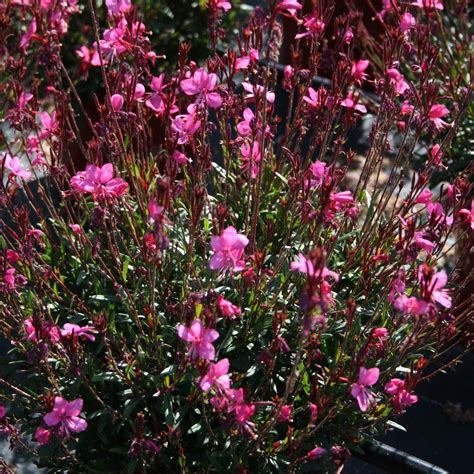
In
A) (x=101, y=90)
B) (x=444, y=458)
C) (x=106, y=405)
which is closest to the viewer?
(x=106, y=405)

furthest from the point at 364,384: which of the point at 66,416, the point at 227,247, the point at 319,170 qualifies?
the point at 66,416

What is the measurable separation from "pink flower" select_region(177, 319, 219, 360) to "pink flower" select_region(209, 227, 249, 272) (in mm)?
152

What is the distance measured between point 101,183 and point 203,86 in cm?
42

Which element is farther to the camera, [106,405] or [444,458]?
[444,458]

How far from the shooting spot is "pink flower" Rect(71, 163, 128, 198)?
1.95 m

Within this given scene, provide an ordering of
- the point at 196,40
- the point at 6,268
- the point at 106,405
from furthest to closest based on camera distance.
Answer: the point at 196,40 → the point at 106,405 → the point at 6,268

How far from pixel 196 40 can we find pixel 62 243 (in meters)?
2.66

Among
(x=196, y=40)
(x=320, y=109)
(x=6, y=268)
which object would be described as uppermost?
(x=196, y=40)

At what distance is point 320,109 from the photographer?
2391mm

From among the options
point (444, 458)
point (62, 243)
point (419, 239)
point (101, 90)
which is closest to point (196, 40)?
point (101, 90)

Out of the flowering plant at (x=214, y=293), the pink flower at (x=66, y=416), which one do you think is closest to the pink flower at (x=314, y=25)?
the flowering plant at (x=214, y=293)

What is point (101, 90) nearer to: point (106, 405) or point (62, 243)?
point (62, 243)

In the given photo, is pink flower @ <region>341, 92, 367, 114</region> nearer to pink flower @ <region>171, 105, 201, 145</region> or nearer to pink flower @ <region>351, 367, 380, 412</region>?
pink flower @ <region>171, 105, 201, 145</region>

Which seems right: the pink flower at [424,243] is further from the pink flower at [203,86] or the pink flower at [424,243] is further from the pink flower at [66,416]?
the pink flower at [66,416]
